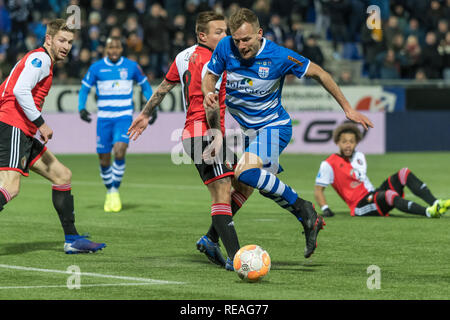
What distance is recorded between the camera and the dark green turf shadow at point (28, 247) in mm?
9320

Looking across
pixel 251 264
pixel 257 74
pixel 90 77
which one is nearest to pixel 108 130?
pixel 90 77

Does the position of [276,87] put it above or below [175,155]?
above

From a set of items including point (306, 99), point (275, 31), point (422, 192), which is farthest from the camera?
point (275, 31)

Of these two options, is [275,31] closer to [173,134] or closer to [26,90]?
[173,134]

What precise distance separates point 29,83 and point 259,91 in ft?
6.83

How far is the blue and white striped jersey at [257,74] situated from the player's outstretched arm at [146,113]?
26.4 inches

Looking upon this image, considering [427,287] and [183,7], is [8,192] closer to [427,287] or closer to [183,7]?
[427,287]

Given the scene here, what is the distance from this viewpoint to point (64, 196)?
933 centimetres

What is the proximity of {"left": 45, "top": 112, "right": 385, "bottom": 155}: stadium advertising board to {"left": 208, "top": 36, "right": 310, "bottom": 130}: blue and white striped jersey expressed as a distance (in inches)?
594

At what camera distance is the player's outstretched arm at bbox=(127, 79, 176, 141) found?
Result: 340 inches

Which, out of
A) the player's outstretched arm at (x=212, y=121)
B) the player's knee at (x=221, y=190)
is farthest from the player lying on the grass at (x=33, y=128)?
the player's knee at (x=221, y=190)

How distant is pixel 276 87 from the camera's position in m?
8.41

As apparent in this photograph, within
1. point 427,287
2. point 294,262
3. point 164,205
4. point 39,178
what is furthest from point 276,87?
point 39,178

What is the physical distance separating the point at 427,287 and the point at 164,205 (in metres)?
7.60
